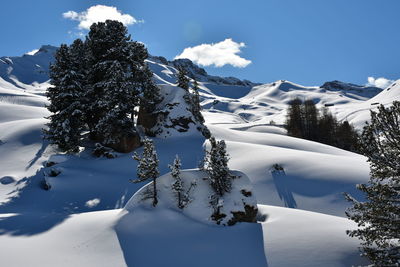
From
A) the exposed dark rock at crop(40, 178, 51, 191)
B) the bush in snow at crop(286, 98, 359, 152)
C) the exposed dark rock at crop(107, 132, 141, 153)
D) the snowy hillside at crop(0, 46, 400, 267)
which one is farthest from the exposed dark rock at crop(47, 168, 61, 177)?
the bush in snow at crop(286, 98, 359, 152)

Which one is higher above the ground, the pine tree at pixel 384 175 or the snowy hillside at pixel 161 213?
the pine tree at pixel 384 175

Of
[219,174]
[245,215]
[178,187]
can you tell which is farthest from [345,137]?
[178,187]

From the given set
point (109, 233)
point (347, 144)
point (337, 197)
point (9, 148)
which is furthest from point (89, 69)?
point (347, 144)

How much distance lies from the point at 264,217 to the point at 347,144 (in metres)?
40.1

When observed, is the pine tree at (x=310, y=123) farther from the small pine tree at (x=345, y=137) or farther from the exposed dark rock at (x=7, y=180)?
the exposed dark rock at (x=7, y=180)

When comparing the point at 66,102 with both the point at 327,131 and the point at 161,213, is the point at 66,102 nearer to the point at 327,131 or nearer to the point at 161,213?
the point at 161,213

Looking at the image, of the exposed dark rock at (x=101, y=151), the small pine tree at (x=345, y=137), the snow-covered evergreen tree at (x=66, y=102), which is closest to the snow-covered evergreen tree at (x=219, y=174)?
the exposed dark rock at (x=101, y=151)

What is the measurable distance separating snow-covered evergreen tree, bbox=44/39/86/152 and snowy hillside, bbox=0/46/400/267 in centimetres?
185

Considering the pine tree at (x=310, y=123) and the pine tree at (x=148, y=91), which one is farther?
the pine tree at (x=310, y=123)

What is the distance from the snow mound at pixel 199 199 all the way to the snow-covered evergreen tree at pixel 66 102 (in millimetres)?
13877

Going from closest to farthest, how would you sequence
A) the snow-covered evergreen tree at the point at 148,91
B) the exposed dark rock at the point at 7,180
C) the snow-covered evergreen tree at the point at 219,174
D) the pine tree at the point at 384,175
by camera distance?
the pine tree at the point at 384,175 < the snow-covered evergreen tree at the point at 219,174 < the exposed dark rock at the point at 7,180 < the snow-covered evergreen tree at the point at 148,91

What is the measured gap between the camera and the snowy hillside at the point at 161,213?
912 centimetres

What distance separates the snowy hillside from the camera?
9.12 meters

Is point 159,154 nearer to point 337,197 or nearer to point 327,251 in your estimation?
point 337,197
